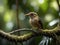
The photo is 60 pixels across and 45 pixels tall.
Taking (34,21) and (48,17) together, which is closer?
(34,21)

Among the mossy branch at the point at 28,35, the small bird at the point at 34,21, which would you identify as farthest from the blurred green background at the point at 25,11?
the mossy branch at the point at 28,35

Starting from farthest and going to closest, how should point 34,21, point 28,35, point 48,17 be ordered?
point 48,17, point 34,21, point 28,35

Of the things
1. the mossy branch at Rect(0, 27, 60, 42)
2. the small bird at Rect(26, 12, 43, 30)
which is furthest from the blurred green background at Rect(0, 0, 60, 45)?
the mossy branch at Rect(0, 27, 60, 42)

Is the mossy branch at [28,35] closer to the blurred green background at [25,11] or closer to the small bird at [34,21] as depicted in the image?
the small bird at [34,21]

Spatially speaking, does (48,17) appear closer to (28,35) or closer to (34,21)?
(34,21)

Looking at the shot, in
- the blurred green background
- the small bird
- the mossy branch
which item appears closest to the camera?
the mossy branch

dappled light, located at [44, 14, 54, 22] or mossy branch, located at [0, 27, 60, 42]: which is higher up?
dappled light, located at [44, 14, 54, 22]

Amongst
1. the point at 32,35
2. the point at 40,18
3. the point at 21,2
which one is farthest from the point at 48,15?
the point at 32,35

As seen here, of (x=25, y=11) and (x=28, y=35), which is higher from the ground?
(x=25, y=11)

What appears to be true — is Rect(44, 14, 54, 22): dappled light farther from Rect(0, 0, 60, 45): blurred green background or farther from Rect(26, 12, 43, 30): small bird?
Rect(26, 12, 43, 30): small bird

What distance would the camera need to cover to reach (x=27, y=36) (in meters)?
2.26

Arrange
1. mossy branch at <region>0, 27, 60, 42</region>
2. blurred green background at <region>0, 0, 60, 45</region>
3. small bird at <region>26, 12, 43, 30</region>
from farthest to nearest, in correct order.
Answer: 1. blurred green background at <region>0, 0, 60, 45</region>
2. small bird at <region>26, 12, 43, 30</region>
3. mossy branch at <region>0, 27, 60, 42</region>

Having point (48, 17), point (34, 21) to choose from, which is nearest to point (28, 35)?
point (34, 21)

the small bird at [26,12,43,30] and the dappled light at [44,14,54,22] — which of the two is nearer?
the small bird at [26,12,43,30]
